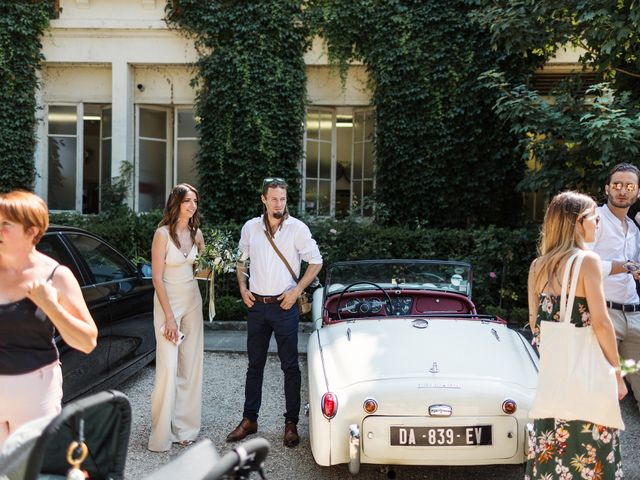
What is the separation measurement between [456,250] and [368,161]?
328 cm

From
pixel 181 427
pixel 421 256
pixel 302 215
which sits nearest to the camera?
pixel 181 427

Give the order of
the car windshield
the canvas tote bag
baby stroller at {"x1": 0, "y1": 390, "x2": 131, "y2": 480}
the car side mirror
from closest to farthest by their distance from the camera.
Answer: baby stroller at {"x1": 0, "y1": 390, "x2": 131, "y2": 480}, the canvas tote bag, the car windshield, the car side mirror

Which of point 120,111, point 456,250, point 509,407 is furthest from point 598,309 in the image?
point 120,111

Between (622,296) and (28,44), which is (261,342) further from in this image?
(28,44)

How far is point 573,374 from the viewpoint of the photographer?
323 centimetres

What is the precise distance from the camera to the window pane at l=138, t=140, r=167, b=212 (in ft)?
41.7

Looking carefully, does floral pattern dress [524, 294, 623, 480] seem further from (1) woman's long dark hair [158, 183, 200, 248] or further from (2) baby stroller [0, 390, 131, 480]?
(1) woman's long dark hair [158, 183, 200, 248]

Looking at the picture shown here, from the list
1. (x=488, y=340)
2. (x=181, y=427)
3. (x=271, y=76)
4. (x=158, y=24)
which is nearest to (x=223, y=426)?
(x=181, y=427)

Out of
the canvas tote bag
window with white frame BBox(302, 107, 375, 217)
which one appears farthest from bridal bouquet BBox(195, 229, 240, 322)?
window with white frame BBox(302, 107, 375, 217)

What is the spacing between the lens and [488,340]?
4.65 metres

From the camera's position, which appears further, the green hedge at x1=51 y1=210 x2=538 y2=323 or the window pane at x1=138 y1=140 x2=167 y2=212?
the window pane at x1=138 y1=140 x2=167 y2=212

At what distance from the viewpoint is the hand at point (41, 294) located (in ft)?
8.95

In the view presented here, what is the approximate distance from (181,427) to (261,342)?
2.98 ft

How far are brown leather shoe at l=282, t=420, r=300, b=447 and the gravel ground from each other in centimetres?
5
